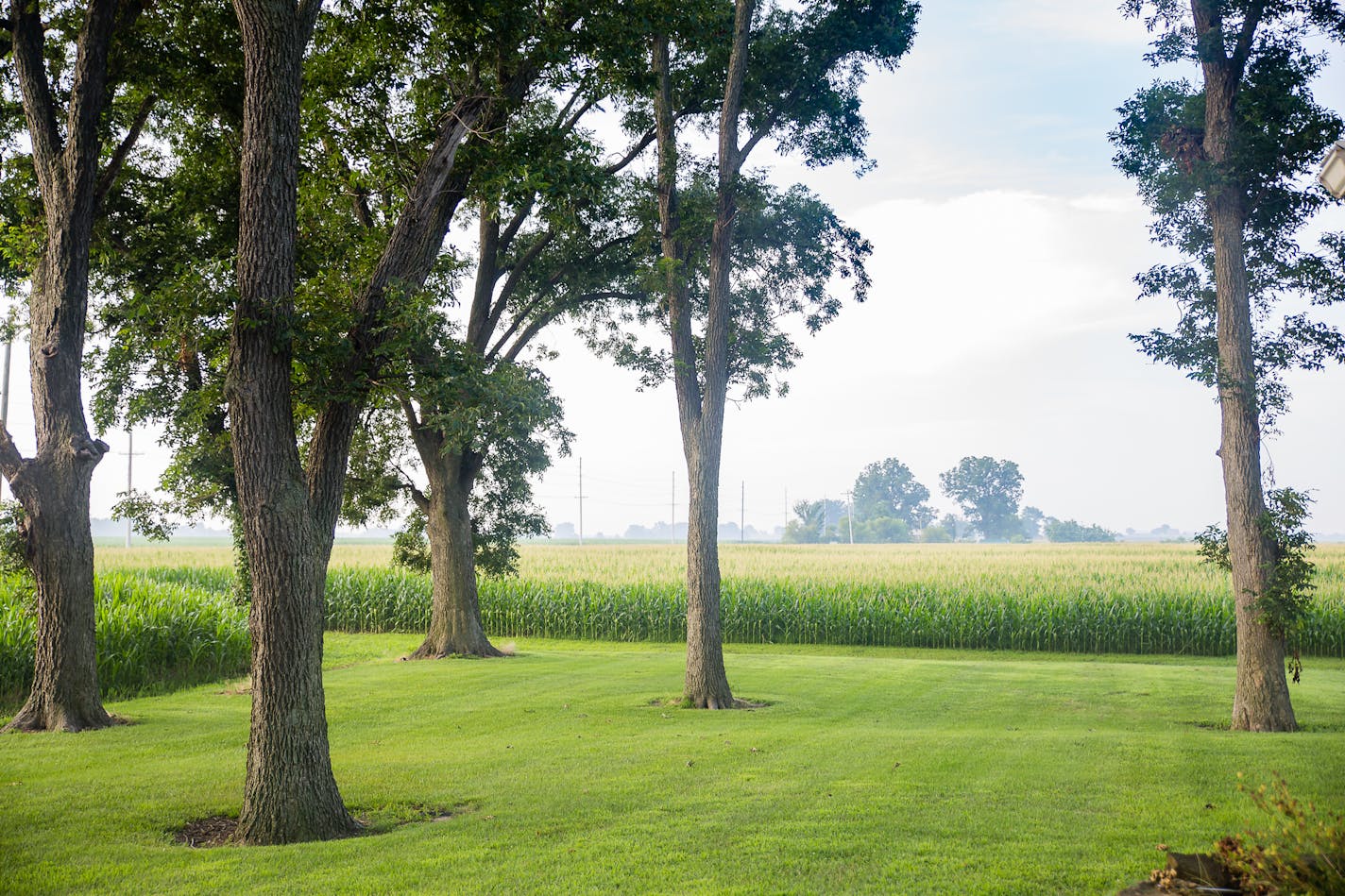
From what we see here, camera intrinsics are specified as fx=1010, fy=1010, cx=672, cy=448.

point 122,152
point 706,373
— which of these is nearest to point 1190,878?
point 706,373

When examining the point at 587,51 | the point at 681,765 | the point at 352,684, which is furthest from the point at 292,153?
the point at 352,684

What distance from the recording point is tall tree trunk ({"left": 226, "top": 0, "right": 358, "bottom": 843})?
7281 mm

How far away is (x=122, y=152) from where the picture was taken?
43.1ft

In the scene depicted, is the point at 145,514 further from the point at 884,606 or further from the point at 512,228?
the point at 884,606

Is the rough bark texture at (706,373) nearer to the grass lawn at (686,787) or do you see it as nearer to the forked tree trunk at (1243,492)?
the grass lawn at (686,787)

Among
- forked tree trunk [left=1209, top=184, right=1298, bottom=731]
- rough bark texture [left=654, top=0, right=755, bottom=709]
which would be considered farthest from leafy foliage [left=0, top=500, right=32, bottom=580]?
forked tree trunk [left=1209, top=184, right=1298, bottom=731]

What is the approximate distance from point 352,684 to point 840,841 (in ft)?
35.9

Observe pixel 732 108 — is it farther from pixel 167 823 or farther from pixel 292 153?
pixel 167 823

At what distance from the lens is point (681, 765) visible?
9461mm

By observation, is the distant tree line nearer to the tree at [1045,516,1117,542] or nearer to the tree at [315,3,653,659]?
the tree at [1045,516,1117,542]

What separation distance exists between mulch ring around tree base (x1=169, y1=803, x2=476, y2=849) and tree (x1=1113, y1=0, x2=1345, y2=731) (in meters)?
8.94

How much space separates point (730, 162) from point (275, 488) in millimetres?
8653

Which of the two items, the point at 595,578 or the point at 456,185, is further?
the point at 595,578

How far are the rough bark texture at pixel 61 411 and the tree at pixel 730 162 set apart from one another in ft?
22.6
